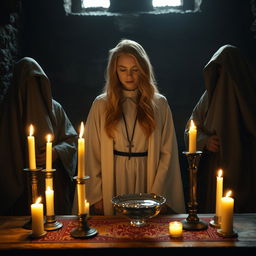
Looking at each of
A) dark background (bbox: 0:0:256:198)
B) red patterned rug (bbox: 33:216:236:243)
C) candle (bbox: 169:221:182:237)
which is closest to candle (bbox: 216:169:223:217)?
red patterned rug (bbox: 33:216:236:243)

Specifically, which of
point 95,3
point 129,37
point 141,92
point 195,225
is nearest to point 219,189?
point 195,225

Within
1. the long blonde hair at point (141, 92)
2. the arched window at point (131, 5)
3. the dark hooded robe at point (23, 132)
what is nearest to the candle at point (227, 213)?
the long blonde hair at point (141, 92)

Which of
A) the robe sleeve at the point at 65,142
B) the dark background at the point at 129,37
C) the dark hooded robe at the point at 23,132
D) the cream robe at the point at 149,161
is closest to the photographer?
the cream robe at the point at 149,161

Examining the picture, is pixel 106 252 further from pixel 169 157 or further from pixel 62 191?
pixel 62 191

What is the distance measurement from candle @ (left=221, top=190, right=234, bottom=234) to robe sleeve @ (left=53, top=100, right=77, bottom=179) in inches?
69.3

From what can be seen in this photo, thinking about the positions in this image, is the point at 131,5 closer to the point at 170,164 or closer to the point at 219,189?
the point at 170,164

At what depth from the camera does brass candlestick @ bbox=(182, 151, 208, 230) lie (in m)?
1.95

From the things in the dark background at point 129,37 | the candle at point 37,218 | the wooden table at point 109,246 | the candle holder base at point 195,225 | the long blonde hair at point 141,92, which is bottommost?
the wooden table at point 109,246

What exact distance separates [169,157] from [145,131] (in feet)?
0.98

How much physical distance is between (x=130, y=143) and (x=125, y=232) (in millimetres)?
985

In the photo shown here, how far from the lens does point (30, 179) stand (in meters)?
1.98

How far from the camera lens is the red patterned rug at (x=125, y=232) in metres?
1.89

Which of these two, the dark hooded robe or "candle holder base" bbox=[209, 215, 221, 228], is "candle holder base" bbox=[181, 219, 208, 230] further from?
the dark hooded robe

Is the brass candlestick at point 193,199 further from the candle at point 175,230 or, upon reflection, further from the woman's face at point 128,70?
the woman's face at point 128,70
